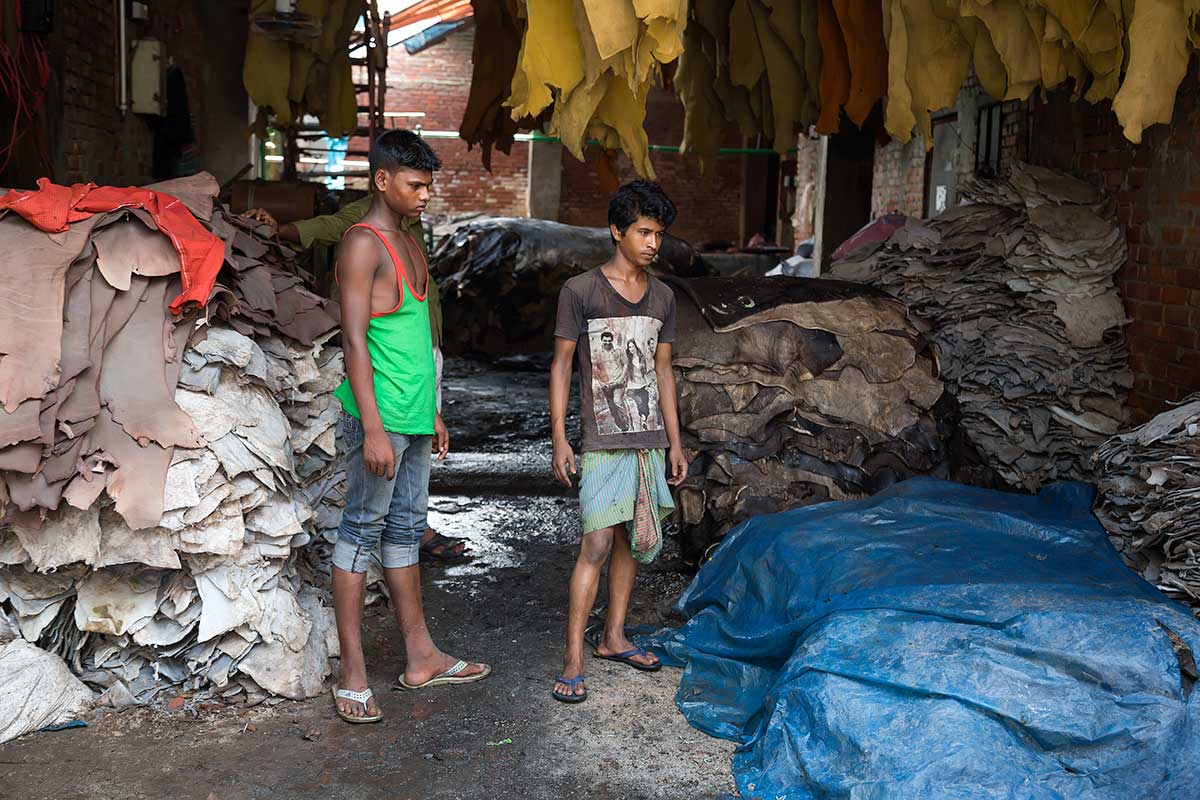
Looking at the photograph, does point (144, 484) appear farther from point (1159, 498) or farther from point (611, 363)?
point (1159, 498)

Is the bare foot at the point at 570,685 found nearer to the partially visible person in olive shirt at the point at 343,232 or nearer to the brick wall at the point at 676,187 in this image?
the partially visible person in olive shirt at the point at 343,232

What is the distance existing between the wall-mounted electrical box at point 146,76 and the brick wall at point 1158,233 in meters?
Answer: 5.12

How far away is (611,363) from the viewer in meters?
3.79

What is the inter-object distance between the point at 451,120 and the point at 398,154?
16587 mm

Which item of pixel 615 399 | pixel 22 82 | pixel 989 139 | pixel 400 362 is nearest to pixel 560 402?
pixel 615 399

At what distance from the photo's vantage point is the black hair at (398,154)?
11.3 feet

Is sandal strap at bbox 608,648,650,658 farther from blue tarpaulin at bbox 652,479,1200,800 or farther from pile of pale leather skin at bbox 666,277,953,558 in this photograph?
pile of pale leather skin at bbox 666,277,953,558

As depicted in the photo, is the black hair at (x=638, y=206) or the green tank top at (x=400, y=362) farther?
the black hair at (x=638, y=206)

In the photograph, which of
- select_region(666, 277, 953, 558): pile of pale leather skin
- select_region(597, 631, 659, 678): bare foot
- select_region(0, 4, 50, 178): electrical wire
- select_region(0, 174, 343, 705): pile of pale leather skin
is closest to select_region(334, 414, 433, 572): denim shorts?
select_region(0, 174, 343, 705): pile of pale leather skin

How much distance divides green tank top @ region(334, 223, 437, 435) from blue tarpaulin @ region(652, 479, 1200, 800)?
1.29 metres

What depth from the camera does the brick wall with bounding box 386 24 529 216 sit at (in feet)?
62.6

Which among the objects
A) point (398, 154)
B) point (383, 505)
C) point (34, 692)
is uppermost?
point (398, 154)

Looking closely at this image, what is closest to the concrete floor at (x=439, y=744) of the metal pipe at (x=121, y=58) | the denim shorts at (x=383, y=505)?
the denim shorts at (x=383, y=505)

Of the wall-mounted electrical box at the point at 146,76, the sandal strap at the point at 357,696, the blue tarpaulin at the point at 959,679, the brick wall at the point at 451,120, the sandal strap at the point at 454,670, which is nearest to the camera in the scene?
the blue tarpaulin at the point at 959,679
